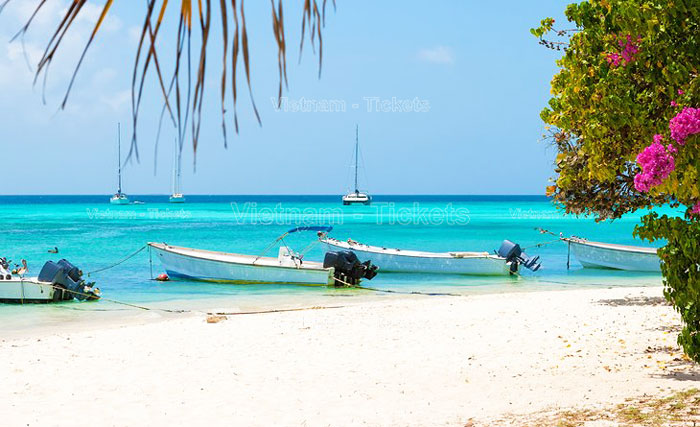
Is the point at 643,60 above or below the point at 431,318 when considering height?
above

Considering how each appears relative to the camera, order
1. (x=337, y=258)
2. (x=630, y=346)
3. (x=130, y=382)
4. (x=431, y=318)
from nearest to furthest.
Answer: (x=130, y=382)
(x=630, y=346)
(x=431, y=318)
(x=337, y=258)

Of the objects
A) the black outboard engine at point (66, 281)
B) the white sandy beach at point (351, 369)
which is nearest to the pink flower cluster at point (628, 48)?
the white sandy beach at point (351, 369)

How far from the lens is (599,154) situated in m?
7.65

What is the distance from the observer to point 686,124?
5977 millimetres

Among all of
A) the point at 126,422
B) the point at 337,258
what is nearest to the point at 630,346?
the point at 126,422

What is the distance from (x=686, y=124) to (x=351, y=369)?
554cm

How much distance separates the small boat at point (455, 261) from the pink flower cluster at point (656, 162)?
21.4 metres

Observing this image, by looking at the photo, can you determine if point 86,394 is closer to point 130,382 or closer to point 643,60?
point 130,382

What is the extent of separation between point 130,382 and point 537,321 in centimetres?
730

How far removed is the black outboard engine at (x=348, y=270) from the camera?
24156 millimetres

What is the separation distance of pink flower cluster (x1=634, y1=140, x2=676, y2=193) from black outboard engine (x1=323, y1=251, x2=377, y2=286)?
18.1 m

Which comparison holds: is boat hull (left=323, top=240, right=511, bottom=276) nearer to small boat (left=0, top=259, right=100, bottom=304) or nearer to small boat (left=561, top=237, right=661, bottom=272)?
small boat (left=561, top=237, right=661, bottom=272)

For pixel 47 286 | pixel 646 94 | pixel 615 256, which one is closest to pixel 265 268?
pixel 47 286

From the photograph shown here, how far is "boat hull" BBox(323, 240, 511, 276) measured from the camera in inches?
1112
